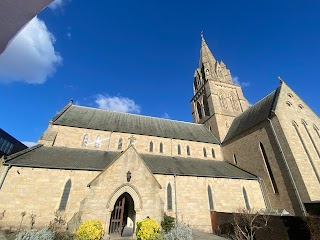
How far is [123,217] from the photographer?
51.9 ft

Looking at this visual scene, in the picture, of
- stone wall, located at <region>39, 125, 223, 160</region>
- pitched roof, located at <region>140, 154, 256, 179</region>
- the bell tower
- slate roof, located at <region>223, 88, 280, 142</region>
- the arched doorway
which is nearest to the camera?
the arched doorway

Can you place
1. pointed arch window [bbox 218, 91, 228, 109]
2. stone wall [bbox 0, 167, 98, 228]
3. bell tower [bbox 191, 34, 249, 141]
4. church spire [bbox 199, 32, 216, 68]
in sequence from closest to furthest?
stone wall [bbox 0, 167, 98, 228] → bell tower [bbox 191, 34, 249, 141] → pointed arch window [bbox 218, 91, 228, 109] → church spire [bbox 199, 32, 216, 68]

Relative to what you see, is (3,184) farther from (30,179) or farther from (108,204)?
(108,204)

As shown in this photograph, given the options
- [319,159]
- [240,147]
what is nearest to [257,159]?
[240,147]

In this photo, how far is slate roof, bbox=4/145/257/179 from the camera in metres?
15.5

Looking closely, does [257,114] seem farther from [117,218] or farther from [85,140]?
[85,140]

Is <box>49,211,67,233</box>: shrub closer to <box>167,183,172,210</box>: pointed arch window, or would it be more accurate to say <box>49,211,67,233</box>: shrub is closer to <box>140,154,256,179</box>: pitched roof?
<box>140,154,256,179</box>: pitched roof

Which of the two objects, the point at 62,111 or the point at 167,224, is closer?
the point at 167,224

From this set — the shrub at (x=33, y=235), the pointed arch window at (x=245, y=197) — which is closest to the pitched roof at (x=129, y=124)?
the pointed arch window at (x=245, y=197)

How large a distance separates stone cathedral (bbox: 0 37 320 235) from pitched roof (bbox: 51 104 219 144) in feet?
0.48

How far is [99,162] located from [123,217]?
18.1 ft

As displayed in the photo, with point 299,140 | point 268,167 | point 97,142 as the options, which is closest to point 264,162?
point 268,167

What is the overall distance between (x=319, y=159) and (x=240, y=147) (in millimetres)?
7757

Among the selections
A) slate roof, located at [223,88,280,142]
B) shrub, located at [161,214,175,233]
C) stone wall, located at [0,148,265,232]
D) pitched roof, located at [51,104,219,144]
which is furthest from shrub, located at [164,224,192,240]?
slate roof, located at [223,88,280,142]
